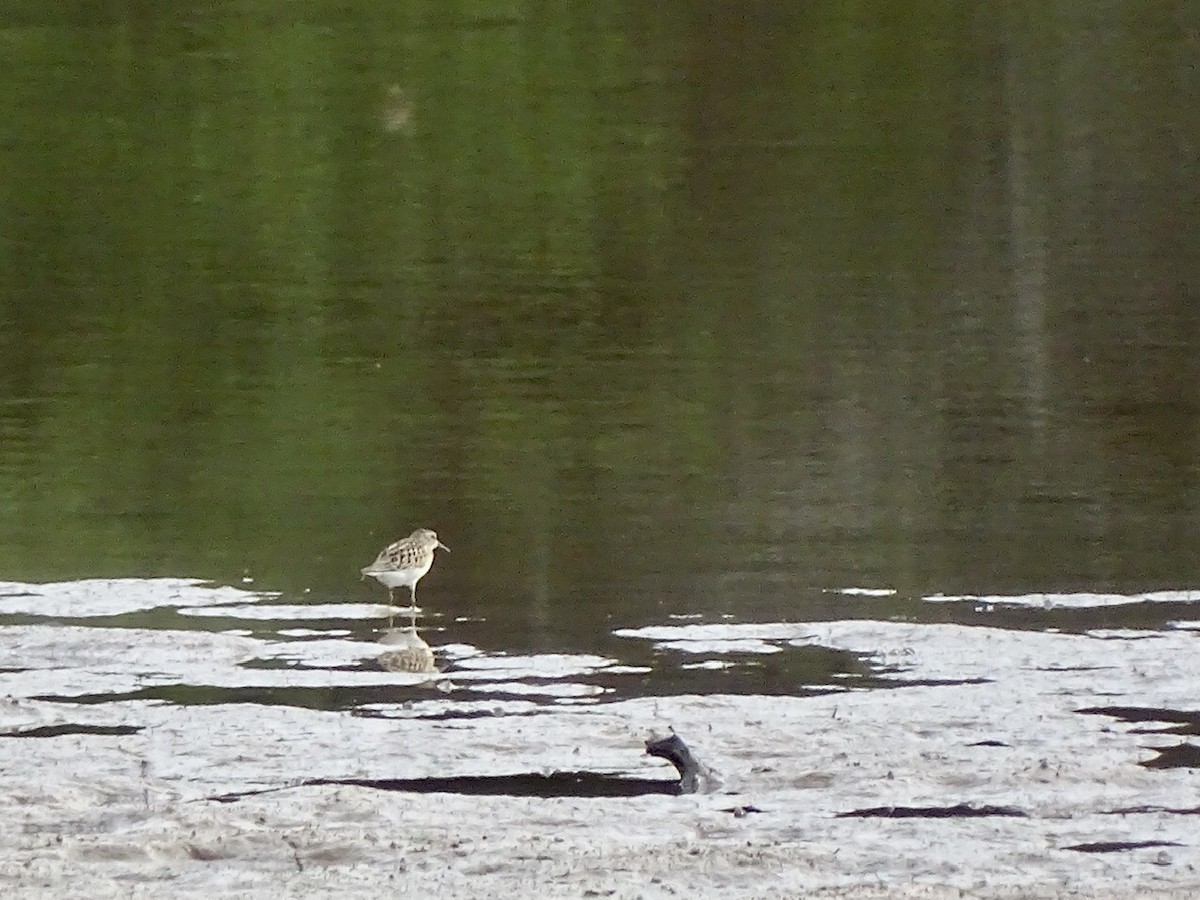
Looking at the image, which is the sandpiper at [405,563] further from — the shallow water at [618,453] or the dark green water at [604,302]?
the dark green water at [604,302]

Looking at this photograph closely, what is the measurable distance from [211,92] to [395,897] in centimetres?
3194

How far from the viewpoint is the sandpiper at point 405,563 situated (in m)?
11.6

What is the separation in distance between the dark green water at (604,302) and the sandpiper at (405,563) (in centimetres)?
30

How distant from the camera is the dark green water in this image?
13250mm

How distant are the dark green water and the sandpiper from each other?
0.30 m

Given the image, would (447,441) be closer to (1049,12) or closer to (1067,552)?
(1067,552)

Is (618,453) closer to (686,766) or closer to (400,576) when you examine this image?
(400,576)

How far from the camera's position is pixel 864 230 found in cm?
2566

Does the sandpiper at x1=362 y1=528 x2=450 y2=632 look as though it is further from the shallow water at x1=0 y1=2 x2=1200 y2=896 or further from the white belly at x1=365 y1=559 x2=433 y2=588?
the shallow water at x1=0 y1=2 x2=1200 y2=896

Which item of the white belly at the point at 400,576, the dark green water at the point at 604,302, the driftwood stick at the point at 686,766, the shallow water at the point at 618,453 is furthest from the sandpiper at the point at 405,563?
the driftwood stick at the point at 686,766

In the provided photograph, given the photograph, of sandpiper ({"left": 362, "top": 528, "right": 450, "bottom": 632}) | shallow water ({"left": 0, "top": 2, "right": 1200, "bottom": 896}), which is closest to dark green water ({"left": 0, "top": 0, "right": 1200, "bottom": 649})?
shallow water ({"left": 0, "top": 2, "right": 1200, "bottom": 896})

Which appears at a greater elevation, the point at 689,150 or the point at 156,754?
the point at 689,150

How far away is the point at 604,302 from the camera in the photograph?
22125 millimetres

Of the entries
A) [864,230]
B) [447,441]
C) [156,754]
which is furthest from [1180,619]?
[864,230]
